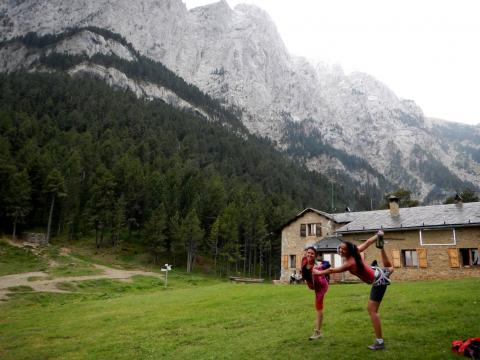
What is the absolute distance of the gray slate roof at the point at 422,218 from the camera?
30.2m

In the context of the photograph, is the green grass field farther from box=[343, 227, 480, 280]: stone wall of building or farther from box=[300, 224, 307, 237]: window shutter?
box=[300, 224, 307, 237]: window shutter

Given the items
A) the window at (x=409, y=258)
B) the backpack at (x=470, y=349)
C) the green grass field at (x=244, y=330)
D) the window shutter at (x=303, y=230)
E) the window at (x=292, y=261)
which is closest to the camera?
the backpack at (x=470, y=349)

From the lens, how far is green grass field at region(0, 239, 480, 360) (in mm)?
8969

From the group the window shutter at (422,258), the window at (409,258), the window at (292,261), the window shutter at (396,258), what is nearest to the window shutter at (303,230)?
the window at (292,261)

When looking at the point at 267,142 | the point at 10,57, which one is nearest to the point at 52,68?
the point at 10,57

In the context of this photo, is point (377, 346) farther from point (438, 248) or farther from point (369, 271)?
point (438, 248)

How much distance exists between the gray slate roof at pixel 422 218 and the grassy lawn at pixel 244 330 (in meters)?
14.1

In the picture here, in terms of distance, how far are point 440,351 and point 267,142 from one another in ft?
576

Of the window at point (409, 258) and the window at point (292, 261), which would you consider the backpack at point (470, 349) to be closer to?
the window at point (409, 258)

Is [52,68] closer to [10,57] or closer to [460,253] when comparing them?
[10,57]

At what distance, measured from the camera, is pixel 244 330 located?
40.2ft

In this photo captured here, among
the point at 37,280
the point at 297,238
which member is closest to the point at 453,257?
the point at 297,238

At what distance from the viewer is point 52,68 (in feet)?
494

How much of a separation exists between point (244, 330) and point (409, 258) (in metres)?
24.6
